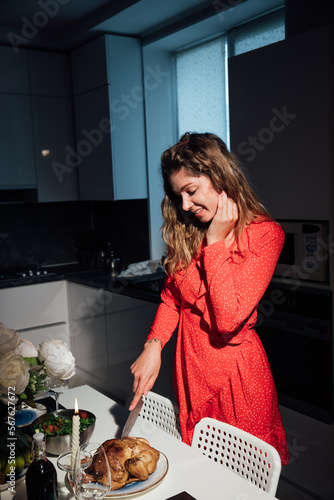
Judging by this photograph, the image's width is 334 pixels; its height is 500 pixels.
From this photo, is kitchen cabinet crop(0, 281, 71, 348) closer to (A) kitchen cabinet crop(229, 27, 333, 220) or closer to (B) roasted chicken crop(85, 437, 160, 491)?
(A) kitchen cabinet crop(229, 27, 333, 220)

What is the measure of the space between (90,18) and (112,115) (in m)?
0.61

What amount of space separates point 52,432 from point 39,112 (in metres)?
2.81

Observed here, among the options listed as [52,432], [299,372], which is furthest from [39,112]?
[52,432]

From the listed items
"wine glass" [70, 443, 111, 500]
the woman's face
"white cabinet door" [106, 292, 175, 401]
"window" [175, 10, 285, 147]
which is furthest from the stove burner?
"wine glass" [70, 443, 111, 500]

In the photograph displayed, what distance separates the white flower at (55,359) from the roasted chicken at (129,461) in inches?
7.5

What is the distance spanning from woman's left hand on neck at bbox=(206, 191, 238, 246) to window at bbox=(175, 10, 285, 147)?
163 cm

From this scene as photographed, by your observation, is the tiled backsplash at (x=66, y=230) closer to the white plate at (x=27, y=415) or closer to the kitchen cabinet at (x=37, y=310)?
the kitchen cabinet at (x=37, y=310)

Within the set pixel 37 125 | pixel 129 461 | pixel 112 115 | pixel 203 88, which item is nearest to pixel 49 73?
pixel 37 125

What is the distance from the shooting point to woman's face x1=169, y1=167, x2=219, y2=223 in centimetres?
149

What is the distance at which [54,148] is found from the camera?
370cm

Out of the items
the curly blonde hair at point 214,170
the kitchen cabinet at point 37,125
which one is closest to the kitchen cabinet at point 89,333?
the kitchen cabinet at point 37,125

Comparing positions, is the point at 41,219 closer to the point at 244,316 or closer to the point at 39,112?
the point at 39,112

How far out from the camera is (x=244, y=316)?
1.41 metres

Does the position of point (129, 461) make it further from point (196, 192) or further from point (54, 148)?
point (54, 148)
